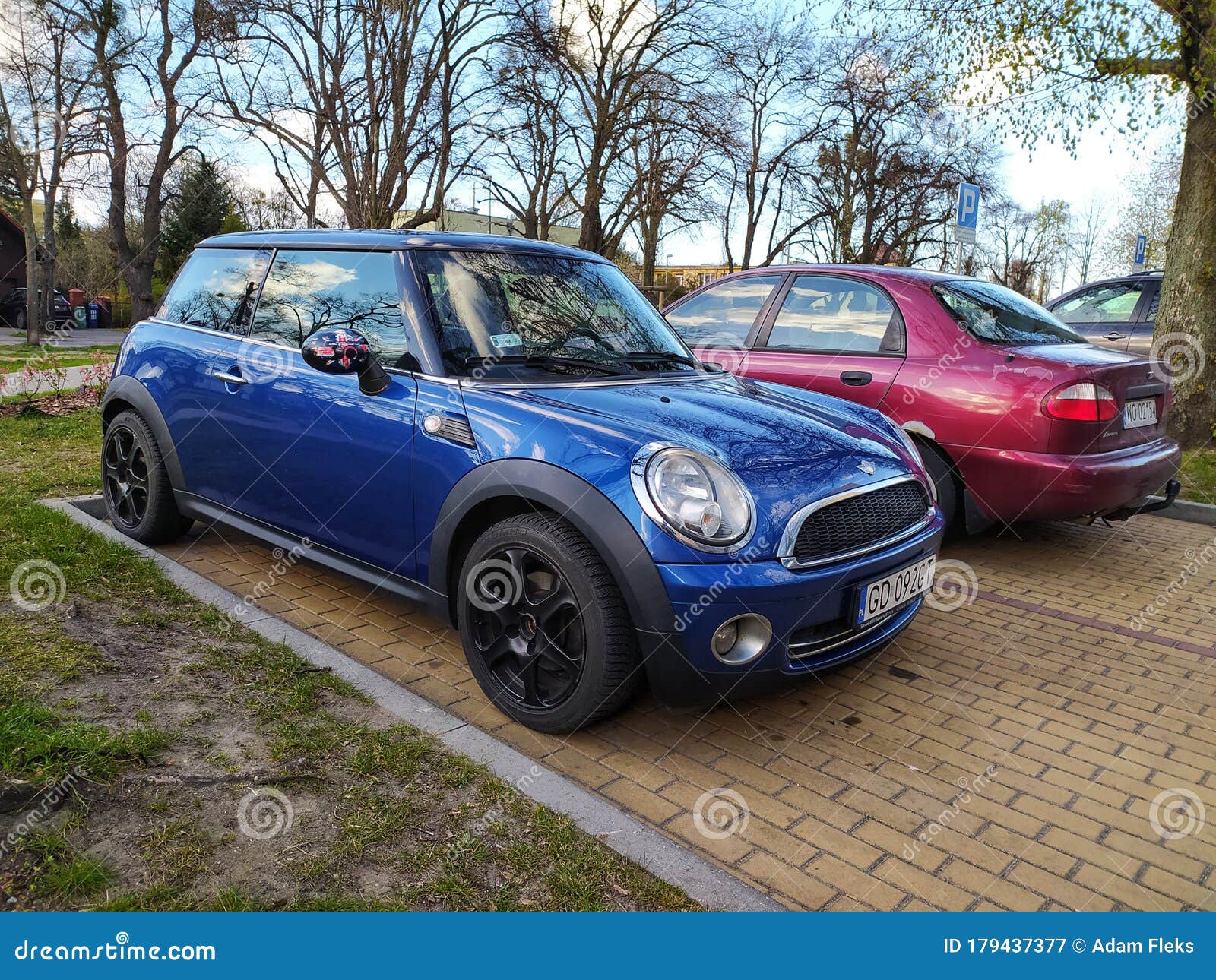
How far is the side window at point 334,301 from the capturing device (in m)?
3.66

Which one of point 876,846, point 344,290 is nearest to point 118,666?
point 344,290

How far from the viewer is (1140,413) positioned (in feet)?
17.3

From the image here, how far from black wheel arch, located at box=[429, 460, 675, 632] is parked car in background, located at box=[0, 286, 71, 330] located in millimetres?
38533

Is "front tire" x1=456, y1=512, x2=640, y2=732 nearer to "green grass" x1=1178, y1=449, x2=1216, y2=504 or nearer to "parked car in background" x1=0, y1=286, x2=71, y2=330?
"green grass" x1=1178, y1=449, x2=1216, y2=504

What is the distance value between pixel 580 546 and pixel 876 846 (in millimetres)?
1272

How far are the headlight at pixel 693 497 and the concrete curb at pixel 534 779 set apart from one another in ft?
2.81

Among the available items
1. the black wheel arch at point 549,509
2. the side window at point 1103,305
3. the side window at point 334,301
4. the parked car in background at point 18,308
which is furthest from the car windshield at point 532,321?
the parked car in background at point 18,308

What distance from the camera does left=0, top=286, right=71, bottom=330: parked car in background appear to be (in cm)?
3578

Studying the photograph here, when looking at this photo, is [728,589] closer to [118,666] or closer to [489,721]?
[489,721]

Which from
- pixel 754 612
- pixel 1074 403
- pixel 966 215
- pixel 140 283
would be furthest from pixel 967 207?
pixel 140 283

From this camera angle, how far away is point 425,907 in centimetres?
222

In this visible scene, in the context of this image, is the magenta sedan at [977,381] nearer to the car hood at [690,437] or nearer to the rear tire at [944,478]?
the rear tire at [944,478]

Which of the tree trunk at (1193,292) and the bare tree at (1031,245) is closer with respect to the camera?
the tree trunk at (1193,292)

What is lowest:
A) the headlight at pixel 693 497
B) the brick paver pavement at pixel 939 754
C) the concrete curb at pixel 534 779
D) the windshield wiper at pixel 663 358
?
the brick paver pavement at pixel 939 754
